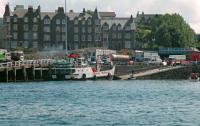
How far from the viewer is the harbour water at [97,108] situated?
68.1m

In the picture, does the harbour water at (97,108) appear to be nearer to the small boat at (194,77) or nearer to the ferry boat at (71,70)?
the ferry boat at (71,70)

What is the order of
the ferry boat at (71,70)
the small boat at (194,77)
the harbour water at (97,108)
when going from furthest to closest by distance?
the small boat at (194,77) < the ferry boat at (71,70) < the harbour water at (97,108)

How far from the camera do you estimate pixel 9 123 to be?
66.4 metres

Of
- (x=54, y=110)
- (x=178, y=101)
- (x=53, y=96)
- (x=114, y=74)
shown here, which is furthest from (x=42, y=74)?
(x=54, y=110)

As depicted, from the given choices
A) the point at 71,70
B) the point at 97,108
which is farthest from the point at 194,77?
the point at 97,108

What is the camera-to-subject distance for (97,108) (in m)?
79.5

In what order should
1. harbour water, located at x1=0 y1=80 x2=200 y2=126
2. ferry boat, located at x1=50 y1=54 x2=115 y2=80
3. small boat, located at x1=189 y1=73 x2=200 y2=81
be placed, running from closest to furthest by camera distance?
harbour water, located at x1=0 y1=80 x2=200 y2=126 < ferry boat, located at x1=50 y1=54 x2=115 y2=80 < small boat, located at x1=189 y1=73 x2=200 y2=81

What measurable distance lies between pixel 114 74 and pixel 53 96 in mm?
59940

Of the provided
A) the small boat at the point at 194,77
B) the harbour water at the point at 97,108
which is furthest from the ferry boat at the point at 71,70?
the harbour water at the point at 97,108

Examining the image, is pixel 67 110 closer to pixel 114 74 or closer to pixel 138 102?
pixel 138 102

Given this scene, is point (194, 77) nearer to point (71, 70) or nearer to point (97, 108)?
point (71, 70)

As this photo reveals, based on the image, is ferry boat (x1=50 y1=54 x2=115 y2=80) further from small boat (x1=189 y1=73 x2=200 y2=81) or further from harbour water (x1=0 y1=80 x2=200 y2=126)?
harbour water (x1=0 y1=80 x2=200 y2=126)

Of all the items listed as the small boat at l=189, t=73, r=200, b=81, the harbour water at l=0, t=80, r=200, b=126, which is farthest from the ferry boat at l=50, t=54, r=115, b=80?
the harbour water at l=0, t=80, r=200, b=126

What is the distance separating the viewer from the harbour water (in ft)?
223
